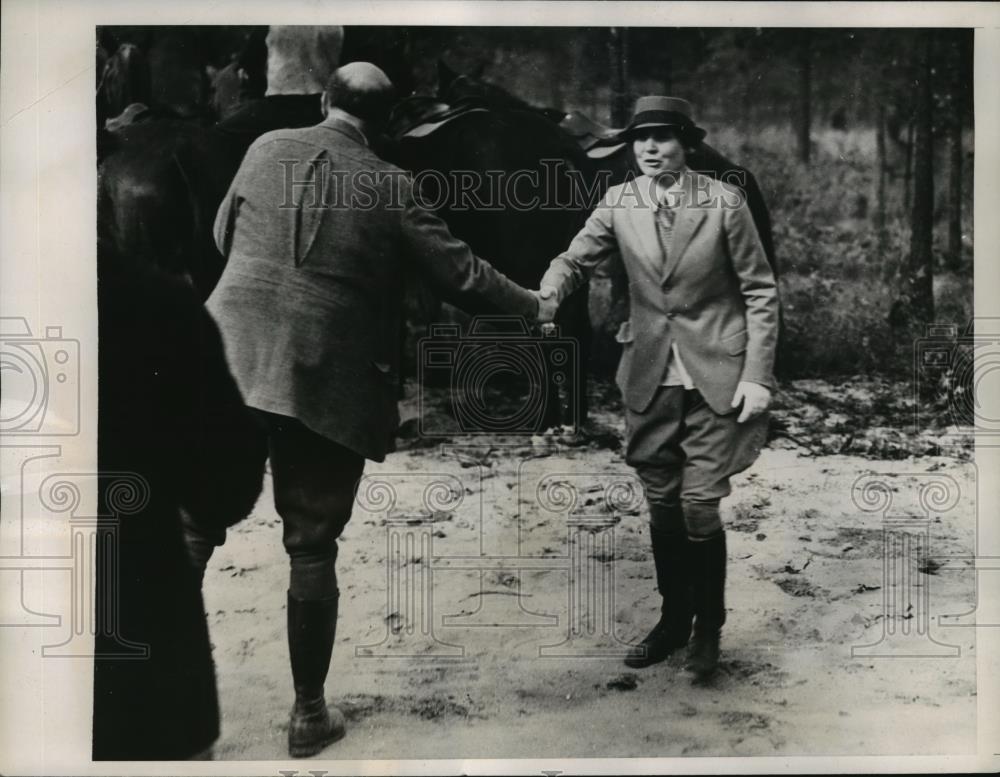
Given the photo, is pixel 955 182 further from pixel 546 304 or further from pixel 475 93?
pixel 475 93

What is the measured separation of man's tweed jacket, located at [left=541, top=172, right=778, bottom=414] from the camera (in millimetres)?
4086

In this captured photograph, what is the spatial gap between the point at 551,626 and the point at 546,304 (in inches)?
53.6

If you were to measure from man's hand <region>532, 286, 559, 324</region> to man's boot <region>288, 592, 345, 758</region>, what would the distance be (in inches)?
57.6

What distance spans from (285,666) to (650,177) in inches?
101

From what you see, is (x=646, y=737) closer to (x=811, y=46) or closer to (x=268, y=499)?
(x=268, y=499)

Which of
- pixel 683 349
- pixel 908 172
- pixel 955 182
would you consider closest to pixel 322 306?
pixel 683 349

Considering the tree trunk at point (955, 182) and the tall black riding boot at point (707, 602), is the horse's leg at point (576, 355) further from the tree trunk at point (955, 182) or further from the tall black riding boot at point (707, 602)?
the tree trunk at point (955, 182)

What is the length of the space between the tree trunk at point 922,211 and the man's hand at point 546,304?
1.55 m

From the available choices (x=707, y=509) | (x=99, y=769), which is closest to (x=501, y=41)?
(x=707, y=509)

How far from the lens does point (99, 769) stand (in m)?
4.12

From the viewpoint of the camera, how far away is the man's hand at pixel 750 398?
4.11 metres

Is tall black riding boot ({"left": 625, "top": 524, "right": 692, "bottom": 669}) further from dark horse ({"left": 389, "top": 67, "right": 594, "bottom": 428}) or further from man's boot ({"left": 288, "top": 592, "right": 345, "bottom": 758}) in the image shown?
man's boot ({"left": 288, "top": 592, "right": 345, "bottom": 758})

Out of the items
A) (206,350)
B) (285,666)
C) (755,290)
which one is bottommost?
(285,666)

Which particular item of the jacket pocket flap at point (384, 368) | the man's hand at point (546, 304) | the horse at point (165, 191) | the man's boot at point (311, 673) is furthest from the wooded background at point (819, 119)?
the man's boot at point (311, 673)
